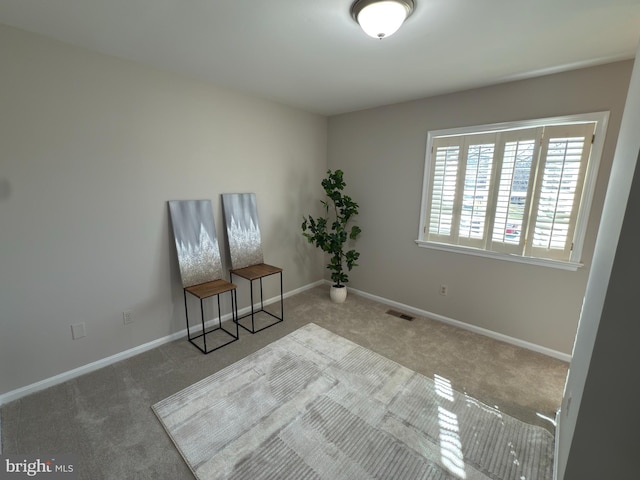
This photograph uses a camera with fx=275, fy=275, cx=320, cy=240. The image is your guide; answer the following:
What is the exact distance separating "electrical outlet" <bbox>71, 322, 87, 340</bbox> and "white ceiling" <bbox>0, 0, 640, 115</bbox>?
206 centimetres

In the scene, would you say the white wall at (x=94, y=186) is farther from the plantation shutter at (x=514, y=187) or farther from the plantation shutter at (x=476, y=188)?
the plantation shutter at (x=514, y=187)

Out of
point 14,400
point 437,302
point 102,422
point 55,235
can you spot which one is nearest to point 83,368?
point 14,400

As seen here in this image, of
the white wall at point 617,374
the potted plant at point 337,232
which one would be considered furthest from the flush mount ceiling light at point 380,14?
the potted plant at point 337,232

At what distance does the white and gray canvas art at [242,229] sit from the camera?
298 cm

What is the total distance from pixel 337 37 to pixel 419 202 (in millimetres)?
1946

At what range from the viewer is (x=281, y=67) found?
89.3 inches

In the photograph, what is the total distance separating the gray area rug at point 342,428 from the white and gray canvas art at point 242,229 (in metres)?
1.20

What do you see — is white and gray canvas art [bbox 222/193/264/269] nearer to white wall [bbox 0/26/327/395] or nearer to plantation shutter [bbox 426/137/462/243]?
white wall [bbox 0/26/327/395]

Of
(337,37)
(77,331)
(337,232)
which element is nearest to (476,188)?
(337,232)

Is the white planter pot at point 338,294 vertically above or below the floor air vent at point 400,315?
above

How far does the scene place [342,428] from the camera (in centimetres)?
174

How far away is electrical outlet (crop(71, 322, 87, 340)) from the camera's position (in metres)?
2.16

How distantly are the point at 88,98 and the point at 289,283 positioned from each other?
2769 millimetres

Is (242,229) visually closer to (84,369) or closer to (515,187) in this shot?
(84,369)
